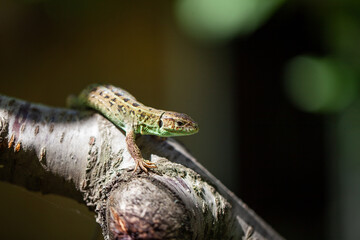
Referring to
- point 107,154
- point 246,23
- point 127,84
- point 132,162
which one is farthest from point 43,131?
point 127,84

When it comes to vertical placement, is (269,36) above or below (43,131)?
above

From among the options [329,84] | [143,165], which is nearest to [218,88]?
[329,84]

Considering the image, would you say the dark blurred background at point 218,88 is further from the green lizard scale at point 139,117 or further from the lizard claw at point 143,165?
the lizard claw at point 143,165

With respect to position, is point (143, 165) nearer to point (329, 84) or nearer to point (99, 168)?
point (99, 168)

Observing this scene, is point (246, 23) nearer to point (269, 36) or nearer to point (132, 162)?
point (132, 162)

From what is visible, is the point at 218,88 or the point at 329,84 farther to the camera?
the point at 218,88

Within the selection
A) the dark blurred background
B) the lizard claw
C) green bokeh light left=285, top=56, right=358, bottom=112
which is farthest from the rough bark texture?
the dark blurred background
